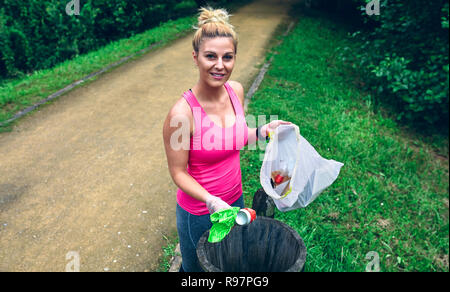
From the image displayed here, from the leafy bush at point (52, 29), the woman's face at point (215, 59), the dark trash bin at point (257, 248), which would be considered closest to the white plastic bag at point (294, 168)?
the dark trash bin at point (257, 248)

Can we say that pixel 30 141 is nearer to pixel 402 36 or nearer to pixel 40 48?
pixel 40 48

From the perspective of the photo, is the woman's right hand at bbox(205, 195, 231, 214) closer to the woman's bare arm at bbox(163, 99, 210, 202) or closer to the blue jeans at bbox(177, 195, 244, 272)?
the woman's bare arm at bbox(163, 99, 210, 202)

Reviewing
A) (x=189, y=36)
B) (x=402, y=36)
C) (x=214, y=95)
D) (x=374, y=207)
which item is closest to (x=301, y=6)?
(x=189, y=36)

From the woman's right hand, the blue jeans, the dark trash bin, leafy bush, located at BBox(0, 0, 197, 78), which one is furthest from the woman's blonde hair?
leafy bush, located at BBox(0, 0, 197, 78)

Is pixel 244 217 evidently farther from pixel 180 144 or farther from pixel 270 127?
pixel 270 127

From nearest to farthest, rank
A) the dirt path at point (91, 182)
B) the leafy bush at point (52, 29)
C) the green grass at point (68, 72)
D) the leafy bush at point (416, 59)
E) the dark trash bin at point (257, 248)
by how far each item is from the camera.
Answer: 1. the dark trash bin at point (257, 248)
2. the dirt path at point (91, 182)
3. the leafy bush at point (416, 59)
4. the green grass at point (68, 72)
5. the leafy bush at point (52, 29)

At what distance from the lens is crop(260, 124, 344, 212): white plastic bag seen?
2.19m

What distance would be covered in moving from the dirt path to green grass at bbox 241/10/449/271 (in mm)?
1273

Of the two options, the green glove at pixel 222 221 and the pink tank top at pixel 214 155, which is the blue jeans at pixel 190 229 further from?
the green glove at pixel 222 221

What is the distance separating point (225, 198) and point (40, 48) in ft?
25.3

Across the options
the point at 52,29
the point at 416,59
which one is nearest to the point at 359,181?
the point at 416,59

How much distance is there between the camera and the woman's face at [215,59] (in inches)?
77.7

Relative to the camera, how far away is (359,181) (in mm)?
4676

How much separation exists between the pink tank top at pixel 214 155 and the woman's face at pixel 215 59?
0.16m
